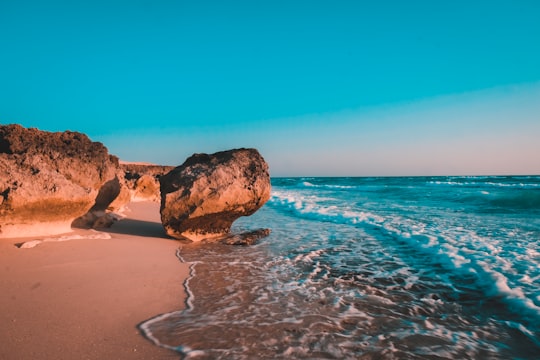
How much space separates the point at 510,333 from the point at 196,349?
2.78 meters

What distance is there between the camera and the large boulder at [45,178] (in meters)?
5.07

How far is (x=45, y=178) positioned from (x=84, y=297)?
10.2 ft

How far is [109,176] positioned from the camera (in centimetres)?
708

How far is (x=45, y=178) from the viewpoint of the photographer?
544 centimetres

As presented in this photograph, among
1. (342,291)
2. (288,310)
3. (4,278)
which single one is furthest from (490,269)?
(4,278)

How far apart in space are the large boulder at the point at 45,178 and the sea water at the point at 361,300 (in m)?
2.20

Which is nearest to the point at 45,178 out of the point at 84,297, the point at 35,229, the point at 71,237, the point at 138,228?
the point at 35,229

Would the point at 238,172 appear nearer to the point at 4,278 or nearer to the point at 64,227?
the point at 64,227

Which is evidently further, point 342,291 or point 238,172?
point 238,172

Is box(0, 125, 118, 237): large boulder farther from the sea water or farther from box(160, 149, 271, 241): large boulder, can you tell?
the sea water

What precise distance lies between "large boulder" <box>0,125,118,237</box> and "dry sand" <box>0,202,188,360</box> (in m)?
0.47

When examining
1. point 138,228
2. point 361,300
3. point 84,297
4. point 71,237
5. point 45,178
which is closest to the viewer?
point 84,297

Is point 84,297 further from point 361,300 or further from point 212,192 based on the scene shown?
point 212,192

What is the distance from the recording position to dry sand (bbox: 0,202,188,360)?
2.41m
